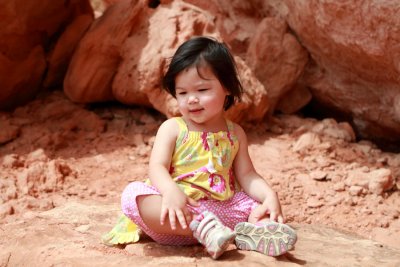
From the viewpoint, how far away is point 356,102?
3.93m

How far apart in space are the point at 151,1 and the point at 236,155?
201 centimetres

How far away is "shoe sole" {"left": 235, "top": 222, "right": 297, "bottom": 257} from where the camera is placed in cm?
190

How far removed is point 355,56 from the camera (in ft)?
11.7

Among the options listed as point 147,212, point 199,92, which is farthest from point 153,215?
point 199,92

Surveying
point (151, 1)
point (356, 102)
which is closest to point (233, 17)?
point (151, 1)

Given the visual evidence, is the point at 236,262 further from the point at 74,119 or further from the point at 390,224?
the point at 74,119

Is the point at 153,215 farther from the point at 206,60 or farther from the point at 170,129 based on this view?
the point at 206,60

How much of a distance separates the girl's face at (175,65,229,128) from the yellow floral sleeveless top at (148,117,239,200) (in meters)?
0.08

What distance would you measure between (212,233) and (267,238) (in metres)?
0.22

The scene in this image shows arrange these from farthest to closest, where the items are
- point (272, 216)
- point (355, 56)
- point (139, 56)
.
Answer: point (139, 56), point (355, 56), point (272, 216)

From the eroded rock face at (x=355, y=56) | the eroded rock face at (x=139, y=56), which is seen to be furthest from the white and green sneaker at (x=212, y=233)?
the eroded rock face at (x=355, y=56)

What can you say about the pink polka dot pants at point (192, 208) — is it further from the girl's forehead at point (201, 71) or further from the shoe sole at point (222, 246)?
the girl's forehead at point (201, 71)

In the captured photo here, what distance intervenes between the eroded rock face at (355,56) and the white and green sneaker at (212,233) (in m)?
1.89

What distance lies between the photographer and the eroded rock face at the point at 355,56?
322cm
